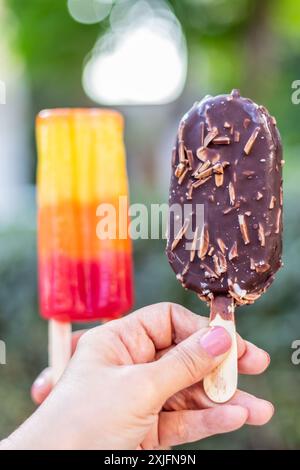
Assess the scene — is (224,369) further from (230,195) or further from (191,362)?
(230,195)

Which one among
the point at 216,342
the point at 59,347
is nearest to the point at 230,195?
the point at 216,342

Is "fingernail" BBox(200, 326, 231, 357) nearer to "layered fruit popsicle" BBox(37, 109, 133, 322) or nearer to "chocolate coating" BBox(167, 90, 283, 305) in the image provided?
"chocolate coating" BBox(167, 90, 283, 305)

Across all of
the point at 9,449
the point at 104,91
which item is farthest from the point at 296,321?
the point at 104,91

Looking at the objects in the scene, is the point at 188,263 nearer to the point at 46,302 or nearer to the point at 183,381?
the point at 183,381

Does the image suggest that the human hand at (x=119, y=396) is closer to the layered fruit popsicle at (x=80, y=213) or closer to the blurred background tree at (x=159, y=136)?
the layered fruit popsicle at (x=80, y=213)

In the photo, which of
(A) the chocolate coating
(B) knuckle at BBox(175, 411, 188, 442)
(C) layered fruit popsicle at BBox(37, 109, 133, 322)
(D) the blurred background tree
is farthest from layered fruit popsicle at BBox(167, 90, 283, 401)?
(D) the blurred background tree

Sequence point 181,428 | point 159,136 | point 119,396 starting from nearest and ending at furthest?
point 119,396 < point 181,428 < point 159,136

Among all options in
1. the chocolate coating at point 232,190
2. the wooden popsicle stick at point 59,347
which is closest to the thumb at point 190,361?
the chocolate coating at point 232,190

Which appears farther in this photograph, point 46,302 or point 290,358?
point 290,358
